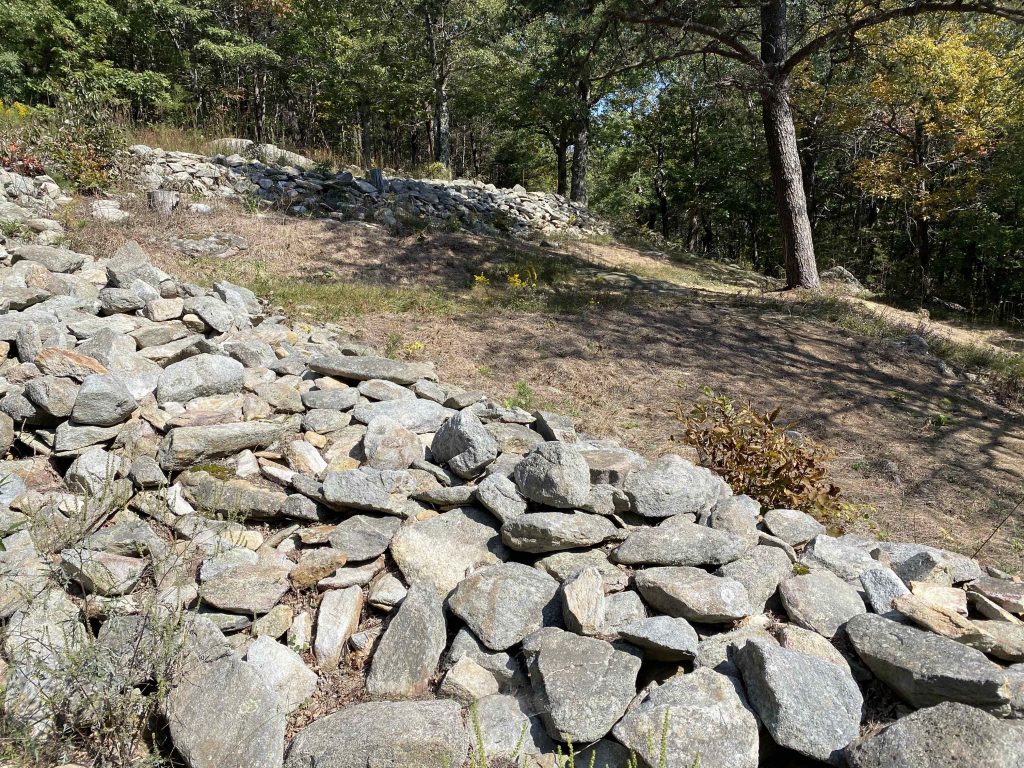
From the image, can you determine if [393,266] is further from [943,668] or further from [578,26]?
[943,668]

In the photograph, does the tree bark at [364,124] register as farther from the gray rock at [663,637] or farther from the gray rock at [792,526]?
the gray rock at [663,637]

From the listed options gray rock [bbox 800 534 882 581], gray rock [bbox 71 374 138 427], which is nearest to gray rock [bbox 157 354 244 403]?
gray rock [bbox 71 374 138 427]

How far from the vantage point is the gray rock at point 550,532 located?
2.87m

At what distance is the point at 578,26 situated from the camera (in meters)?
10.1

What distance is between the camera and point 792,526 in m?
3.31

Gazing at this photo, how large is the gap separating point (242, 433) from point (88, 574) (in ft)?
3.55

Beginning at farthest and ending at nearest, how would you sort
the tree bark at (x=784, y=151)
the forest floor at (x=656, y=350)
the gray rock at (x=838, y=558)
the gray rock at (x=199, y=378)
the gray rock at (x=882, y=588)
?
the tree bark at (x=784, y=151) → the forest floor at (x=656, y=350) → the gray rock at (x=199, y=378) → the gray rock at (x=838, y=558) → the gray rock at (x=882, y=588)

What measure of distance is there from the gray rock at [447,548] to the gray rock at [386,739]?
0.64m

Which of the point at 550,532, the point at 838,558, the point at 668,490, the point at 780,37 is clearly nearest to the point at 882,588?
the point at 838,558

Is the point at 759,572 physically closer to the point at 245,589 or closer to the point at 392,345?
the point at 245,589

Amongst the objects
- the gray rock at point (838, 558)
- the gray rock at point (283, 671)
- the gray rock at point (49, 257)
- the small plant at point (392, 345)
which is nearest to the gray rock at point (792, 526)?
the gray rock at point (838, 558)

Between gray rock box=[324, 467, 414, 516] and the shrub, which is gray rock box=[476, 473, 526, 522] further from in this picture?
the shrub

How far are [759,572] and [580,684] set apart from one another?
1067 millimetres

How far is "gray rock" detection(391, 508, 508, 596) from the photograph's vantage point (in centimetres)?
283
